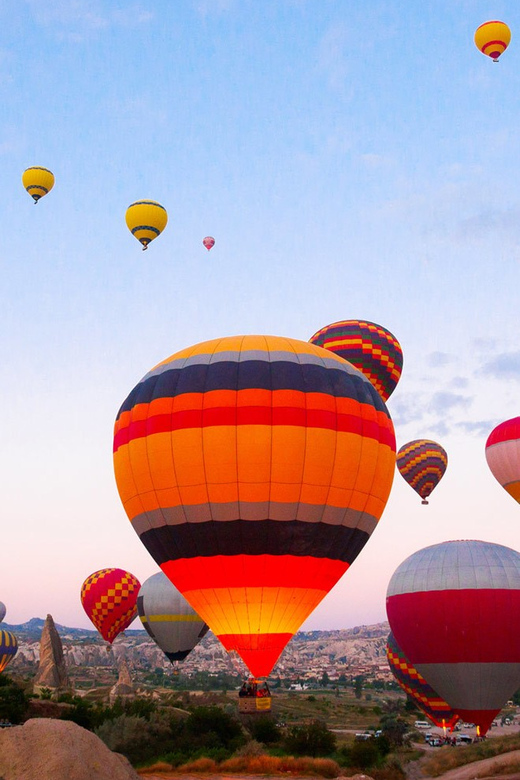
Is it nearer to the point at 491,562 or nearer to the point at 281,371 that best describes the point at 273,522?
the point at 281,371

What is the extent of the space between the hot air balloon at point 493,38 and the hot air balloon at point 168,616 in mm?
30779

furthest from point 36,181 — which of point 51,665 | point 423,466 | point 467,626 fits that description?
point 467,626

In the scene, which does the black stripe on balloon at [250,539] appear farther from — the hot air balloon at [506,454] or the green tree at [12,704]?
the hot air balloon at [506,454]

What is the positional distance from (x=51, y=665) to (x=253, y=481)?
30.8 m

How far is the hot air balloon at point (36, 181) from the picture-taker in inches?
1617

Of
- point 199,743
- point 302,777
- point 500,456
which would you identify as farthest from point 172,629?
point 302,777

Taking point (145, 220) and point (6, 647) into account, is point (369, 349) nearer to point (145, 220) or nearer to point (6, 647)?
point (145, 220)

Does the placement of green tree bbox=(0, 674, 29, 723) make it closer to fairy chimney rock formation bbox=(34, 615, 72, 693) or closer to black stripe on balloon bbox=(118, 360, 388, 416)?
black stripe on balloon bbox=(118, 360, 388, 416)

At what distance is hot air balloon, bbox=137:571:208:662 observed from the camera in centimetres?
4500

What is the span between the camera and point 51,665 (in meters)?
44.2

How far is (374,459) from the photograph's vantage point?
20.5m

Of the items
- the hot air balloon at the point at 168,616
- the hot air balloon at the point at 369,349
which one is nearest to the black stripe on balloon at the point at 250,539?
the hot air balloon at the point at 369,349

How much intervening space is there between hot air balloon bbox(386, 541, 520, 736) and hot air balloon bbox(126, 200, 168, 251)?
1872 centimetres

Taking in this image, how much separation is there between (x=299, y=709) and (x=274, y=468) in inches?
1666
